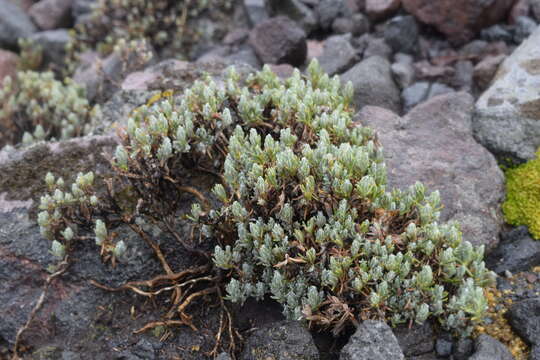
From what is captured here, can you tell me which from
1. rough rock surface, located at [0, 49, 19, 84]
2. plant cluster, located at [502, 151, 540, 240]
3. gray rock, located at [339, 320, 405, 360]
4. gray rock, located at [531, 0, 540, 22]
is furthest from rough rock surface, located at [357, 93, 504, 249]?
rough rock surface, located at [0, 49, 19, 84]

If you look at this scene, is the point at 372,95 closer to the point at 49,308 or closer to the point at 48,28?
the point at 49,308

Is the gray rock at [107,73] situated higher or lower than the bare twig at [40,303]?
lower

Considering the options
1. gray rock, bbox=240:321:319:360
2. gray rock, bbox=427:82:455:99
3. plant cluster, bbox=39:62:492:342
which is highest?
plant cluster, bbox=39:62:492:342

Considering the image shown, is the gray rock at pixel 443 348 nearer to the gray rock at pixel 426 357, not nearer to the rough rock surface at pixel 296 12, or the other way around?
the gray rock at pixel 426 357

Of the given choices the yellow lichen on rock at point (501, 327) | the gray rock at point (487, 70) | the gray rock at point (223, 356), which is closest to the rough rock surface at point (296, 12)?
the gray rock at point (487, 70)

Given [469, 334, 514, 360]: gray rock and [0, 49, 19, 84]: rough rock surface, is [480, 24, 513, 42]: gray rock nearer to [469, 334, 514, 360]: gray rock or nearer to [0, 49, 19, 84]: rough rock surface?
[469, 334, 514, 360]: gray rock

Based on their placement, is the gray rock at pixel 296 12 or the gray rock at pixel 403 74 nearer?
the gray rock at pixel 403 74

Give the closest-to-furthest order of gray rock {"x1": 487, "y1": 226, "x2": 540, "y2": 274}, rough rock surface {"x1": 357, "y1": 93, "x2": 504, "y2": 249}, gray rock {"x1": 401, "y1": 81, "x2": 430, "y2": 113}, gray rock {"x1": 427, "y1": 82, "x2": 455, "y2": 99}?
gray rock {"x1": 487, "y1": 226, "x2": 540, "y2": 274}
rough rock surface {"x1": 357, "y1": 93, "x2": 504, "y2": 249}
gray rock {"x1": 401, "y1": 81, "x2": 430, "y2": 113}
gray rock {"x1": 427, "y1": 82, "x2": 455, "y2": 99}
